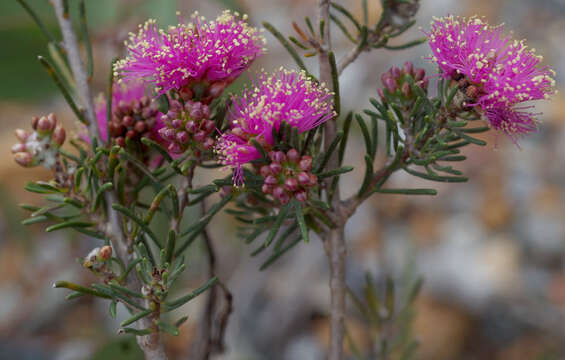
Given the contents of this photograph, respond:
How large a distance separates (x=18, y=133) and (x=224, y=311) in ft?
1.33

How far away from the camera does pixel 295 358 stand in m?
2.01

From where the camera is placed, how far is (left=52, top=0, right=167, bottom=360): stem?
579 mm

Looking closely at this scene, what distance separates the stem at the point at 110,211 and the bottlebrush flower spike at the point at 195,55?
0.27 ft

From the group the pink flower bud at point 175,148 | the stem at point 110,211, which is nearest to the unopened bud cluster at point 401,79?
the pink flower bud at point 175,148

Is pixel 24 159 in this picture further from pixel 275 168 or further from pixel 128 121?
pixel 275 168

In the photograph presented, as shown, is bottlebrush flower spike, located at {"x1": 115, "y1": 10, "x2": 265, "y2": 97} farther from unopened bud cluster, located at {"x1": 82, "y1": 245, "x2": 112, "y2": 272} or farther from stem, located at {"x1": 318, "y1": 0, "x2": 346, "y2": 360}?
unopened bud cluster, located at {"x1": 82, "y1": 245, "x2": 112, "y2": 272}

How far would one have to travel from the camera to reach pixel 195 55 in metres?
0.58

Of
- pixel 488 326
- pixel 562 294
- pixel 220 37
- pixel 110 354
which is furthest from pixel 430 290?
pixel 220 37

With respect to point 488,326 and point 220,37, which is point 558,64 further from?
point 220,37

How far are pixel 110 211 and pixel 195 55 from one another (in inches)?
8.4

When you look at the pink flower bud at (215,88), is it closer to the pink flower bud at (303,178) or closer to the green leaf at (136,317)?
the pink flower bud at (303,178)

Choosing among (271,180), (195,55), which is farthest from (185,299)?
(195,55)

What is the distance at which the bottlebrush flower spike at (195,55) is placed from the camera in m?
0.57

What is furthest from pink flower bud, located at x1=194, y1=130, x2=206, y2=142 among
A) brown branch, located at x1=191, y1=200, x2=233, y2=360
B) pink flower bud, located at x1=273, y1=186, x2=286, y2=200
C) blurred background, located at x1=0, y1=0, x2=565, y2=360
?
blurred background, located at x1=0, y1=0, x2=565, y2=360
